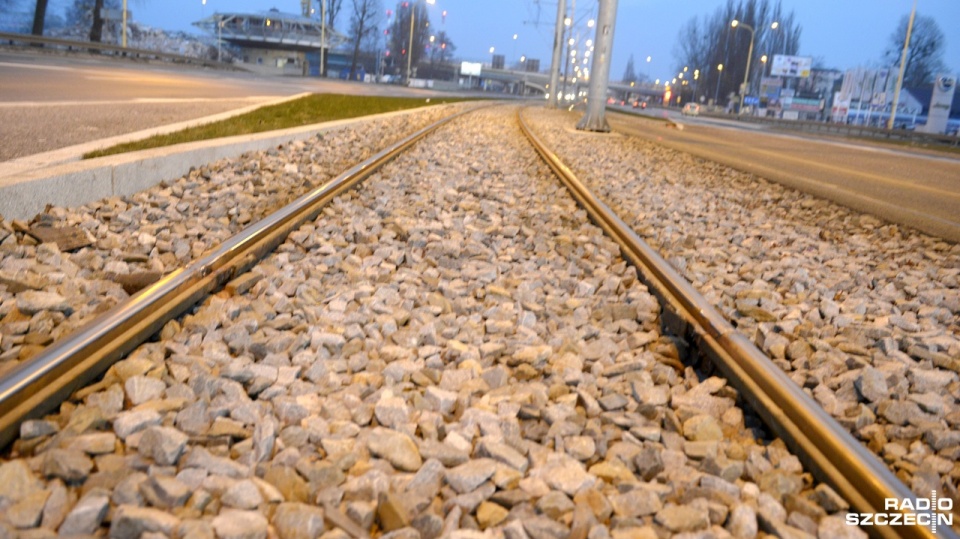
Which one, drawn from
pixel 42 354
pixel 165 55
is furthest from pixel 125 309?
pixel 165 55

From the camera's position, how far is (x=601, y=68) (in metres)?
21.4

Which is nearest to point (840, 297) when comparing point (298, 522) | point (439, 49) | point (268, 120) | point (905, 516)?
point (905, 516)

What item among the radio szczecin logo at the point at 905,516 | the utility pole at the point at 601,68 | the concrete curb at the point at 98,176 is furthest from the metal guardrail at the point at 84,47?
the radio szczecin logo at the point at 905,516

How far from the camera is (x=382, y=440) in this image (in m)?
2.72

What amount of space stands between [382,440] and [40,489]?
0.99 m

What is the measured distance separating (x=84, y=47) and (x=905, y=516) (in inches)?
1630

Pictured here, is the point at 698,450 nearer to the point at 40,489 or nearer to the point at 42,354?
the point at 40,489

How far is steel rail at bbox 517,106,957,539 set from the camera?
240 cm

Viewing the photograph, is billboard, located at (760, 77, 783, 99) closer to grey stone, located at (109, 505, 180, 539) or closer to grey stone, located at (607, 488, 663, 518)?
grey stone, located at (607, 488, 663, 518)

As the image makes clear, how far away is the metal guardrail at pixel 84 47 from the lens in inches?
1291

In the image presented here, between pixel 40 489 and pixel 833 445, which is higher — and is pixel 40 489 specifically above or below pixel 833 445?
below

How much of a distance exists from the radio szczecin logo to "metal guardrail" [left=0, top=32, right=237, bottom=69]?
1385 inches

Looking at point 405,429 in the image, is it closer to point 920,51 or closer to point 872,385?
point 872,385

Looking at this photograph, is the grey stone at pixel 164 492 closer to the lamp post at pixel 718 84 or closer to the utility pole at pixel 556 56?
the utility pole at pixel 556 56
